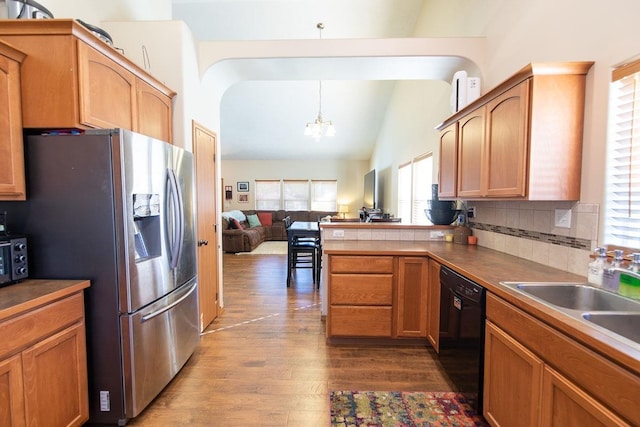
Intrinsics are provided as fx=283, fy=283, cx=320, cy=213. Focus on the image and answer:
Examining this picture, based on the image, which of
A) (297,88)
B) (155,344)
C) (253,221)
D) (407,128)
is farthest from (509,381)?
(253,221)

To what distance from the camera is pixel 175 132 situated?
2.44 metres

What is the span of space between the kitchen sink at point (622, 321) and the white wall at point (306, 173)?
8.05 metres

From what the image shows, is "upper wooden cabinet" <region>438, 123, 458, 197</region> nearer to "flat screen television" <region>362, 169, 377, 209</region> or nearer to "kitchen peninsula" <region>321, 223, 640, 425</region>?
"kitchen peninsula" <region>321, 223, 640, 425</region>

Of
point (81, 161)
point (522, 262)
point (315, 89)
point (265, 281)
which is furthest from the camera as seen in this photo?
point (315, 89)

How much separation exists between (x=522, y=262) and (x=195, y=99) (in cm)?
299

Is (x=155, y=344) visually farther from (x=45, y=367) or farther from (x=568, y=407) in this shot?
(x=568, y=407)

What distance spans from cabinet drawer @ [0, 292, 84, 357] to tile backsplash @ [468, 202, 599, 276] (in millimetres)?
2739

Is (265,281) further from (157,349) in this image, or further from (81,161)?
(81,161)

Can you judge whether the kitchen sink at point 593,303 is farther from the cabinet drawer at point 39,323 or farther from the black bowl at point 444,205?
the cabinet drawer at point 39,323

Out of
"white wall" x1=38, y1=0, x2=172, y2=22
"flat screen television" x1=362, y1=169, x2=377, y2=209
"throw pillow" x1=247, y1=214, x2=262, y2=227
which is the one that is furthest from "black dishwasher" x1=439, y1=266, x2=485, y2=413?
"throw pillow" x1=247, y1=214, x2=262, y2=227

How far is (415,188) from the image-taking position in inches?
177

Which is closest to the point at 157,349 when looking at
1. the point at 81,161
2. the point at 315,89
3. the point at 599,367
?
the point at 81,161

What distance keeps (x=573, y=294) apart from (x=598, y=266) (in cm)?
18

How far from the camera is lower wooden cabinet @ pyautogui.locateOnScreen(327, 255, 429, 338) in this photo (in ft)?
7.63
